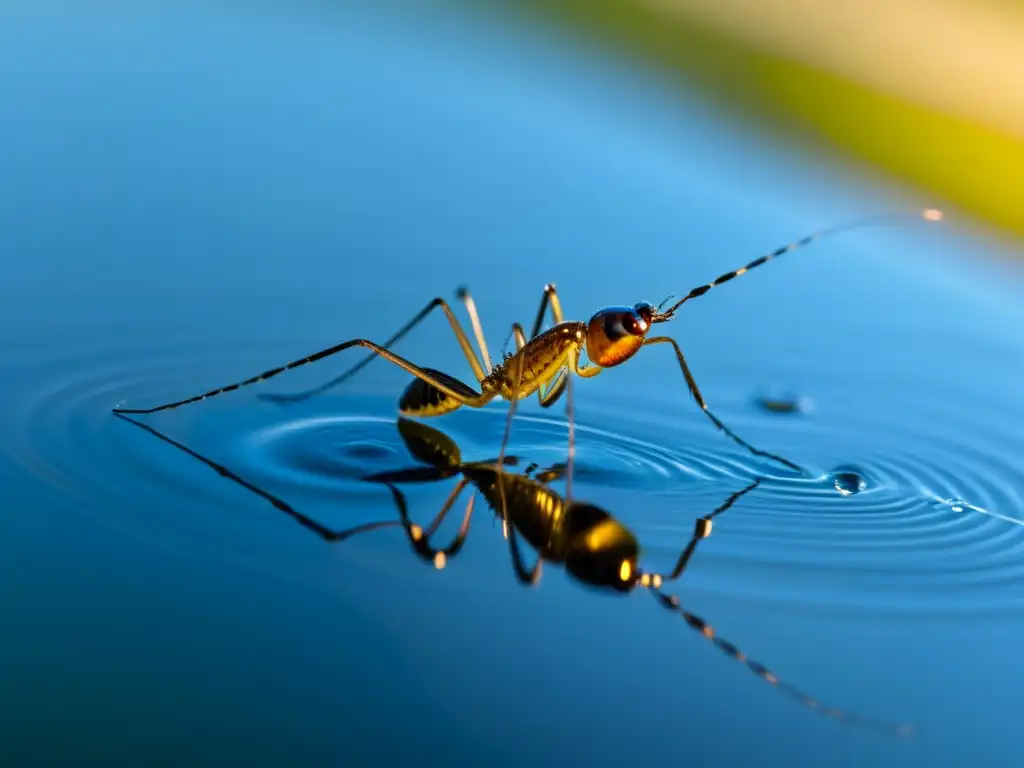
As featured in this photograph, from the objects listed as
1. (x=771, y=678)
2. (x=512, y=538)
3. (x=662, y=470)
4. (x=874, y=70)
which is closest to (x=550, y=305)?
(x=662, y=470)


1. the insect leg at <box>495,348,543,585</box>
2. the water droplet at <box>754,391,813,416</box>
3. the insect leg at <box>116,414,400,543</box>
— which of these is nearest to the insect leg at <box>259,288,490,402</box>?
the insect leg at <box>495,348,543,585</box>

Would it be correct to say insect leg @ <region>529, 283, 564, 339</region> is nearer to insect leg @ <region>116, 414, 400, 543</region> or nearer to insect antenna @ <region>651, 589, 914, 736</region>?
insect leg @ <region>116, 414, 400, 543</region>

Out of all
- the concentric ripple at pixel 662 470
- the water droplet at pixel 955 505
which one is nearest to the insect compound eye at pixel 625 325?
the concentric ripple at pixel 662 470

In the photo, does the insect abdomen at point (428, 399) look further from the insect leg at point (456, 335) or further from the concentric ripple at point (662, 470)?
the insect leg at point (456, 335)

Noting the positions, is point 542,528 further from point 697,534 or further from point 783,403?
point 783,403

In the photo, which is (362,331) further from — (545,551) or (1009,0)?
(1009,0)

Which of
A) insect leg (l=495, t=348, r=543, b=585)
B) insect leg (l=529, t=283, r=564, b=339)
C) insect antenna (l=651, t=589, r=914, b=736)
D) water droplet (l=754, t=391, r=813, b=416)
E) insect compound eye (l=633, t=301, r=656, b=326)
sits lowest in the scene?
insect antenna (l=651, t=589, r=914, b=736)
